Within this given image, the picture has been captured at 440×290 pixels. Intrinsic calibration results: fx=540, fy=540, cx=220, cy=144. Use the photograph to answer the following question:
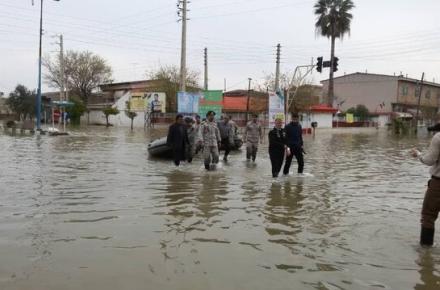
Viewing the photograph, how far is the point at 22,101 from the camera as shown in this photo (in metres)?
67.7

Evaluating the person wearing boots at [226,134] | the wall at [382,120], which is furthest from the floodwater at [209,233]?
the wall at [382,120]

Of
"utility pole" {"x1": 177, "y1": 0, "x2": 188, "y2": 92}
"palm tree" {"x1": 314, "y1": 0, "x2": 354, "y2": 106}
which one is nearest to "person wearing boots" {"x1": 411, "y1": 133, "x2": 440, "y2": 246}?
"utility pole" {"x1": 177, "y1": 0, "x2": 188, "y2": 92}

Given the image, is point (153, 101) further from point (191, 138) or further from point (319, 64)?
point (191, 138)

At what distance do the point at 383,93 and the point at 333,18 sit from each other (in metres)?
16.9

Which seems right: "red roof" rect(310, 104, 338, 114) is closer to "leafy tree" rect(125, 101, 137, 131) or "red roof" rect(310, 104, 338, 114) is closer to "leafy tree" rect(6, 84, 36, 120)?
"leafy tree" rect(125, 101, 137, 131)

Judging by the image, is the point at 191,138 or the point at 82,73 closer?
the point at 191,138

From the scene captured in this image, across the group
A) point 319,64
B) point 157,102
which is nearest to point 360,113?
point 157,102

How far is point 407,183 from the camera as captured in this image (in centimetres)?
1221

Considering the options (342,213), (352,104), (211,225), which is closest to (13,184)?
(211,225)

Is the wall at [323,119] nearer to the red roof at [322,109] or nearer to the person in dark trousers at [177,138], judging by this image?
the red roof at [322,109]

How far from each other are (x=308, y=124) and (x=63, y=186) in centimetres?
4451

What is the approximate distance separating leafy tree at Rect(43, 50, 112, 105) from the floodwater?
6339 cm

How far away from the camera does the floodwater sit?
5039 millimetres

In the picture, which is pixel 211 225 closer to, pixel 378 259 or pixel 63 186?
pixel 378 259
